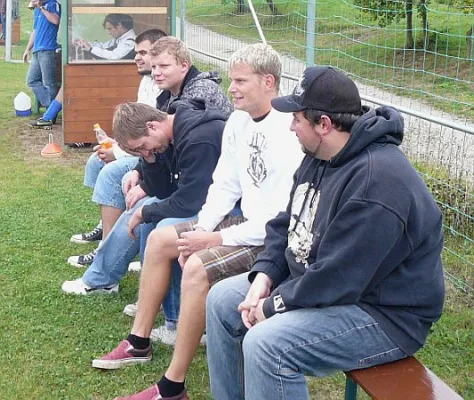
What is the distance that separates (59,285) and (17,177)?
2665mm

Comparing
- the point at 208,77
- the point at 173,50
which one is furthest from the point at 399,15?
the point at 173,50

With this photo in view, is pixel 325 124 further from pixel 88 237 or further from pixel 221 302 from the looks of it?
pixel 88 237

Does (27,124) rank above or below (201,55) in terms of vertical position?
below

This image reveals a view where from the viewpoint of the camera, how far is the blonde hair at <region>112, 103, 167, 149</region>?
3578mm

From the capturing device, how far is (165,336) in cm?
379

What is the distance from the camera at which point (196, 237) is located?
130 inches

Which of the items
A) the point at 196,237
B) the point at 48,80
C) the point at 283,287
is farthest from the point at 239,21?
the point at 283,287

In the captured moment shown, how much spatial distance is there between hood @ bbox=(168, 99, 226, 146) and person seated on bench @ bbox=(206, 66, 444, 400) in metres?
1.03

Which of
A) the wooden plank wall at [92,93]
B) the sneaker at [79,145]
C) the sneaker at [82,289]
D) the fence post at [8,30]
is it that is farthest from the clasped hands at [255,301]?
the fence post at [8,30]

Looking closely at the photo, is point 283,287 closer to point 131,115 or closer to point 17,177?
→ point 131,115

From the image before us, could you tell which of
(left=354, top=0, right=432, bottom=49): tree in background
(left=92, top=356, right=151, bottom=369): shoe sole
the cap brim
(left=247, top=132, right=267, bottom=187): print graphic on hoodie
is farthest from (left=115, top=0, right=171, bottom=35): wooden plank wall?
the cap brim

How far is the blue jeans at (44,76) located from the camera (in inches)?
360

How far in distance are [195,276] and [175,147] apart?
0.80 metres

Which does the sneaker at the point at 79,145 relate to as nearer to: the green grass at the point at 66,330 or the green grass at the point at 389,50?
the green grass at the point at 66,330
